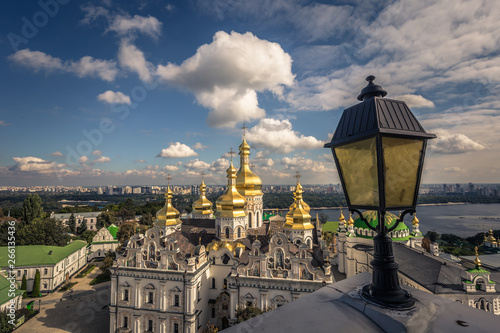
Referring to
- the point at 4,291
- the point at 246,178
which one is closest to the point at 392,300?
the point at 246,178

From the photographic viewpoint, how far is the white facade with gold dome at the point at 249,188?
23094 millimetres

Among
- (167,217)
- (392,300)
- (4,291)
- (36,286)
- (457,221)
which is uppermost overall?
(392,300)

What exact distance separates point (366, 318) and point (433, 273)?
15.7 metres

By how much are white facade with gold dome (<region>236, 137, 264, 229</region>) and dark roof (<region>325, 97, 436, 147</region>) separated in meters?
20.9

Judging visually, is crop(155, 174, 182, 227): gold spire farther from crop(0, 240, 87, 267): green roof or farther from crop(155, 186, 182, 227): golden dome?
crop(0, 240, 87, 267): green roof

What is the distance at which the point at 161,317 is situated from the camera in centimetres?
1491

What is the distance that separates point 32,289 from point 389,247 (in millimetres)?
31649

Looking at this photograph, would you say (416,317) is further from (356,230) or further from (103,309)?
(103,309)

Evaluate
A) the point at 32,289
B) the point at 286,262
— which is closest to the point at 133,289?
the point at 286,262

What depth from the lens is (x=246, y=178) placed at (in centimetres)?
2412

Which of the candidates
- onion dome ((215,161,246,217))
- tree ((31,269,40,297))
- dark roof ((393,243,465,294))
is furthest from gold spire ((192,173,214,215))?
dark roof ((393,243,465,294))

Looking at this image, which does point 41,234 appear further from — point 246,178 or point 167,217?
point 246,178

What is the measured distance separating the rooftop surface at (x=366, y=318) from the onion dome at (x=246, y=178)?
21790mm

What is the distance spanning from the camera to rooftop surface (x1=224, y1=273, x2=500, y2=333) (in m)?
1.51
